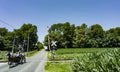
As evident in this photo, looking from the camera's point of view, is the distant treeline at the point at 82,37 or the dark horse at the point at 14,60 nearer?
the dark horse at the point at 14,60

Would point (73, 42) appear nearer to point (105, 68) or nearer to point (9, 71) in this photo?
point (9, 71)

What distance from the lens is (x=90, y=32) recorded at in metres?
143

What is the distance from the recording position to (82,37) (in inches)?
5217

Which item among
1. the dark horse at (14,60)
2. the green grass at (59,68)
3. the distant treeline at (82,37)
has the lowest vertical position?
the green grass at (59,68)

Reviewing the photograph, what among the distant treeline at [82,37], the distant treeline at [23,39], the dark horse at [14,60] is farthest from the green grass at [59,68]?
the distant treeline at [23,39]

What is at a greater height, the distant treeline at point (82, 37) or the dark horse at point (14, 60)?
the distant treeline at point (82, 37)

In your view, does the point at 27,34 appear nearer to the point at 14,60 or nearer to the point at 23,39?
the point at 23,39

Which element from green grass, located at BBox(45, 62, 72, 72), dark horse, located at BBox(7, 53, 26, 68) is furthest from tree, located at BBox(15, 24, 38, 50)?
green grass, located at BBox(45, 62, 72, 72)

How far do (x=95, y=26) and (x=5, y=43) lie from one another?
5179 cm

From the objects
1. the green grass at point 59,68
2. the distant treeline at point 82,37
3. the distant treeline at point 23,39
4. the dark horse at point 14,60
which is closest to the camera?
the green grass at point 59,68

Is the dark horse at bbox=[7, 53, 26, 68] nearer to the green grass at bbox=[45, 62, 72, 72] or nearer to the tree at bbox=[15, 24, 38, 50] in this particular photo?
the green grass at bbox=[45, 62, 72, 72]

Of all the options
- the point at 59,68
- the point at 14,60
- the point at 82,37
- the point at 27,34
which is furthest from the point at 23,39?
the point at 59,68

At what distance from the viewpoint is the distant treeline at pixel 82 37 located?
132000mm

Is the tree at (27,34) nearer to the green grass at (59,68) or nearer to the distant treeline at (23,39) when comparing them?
the distant treeline at (23,39)
